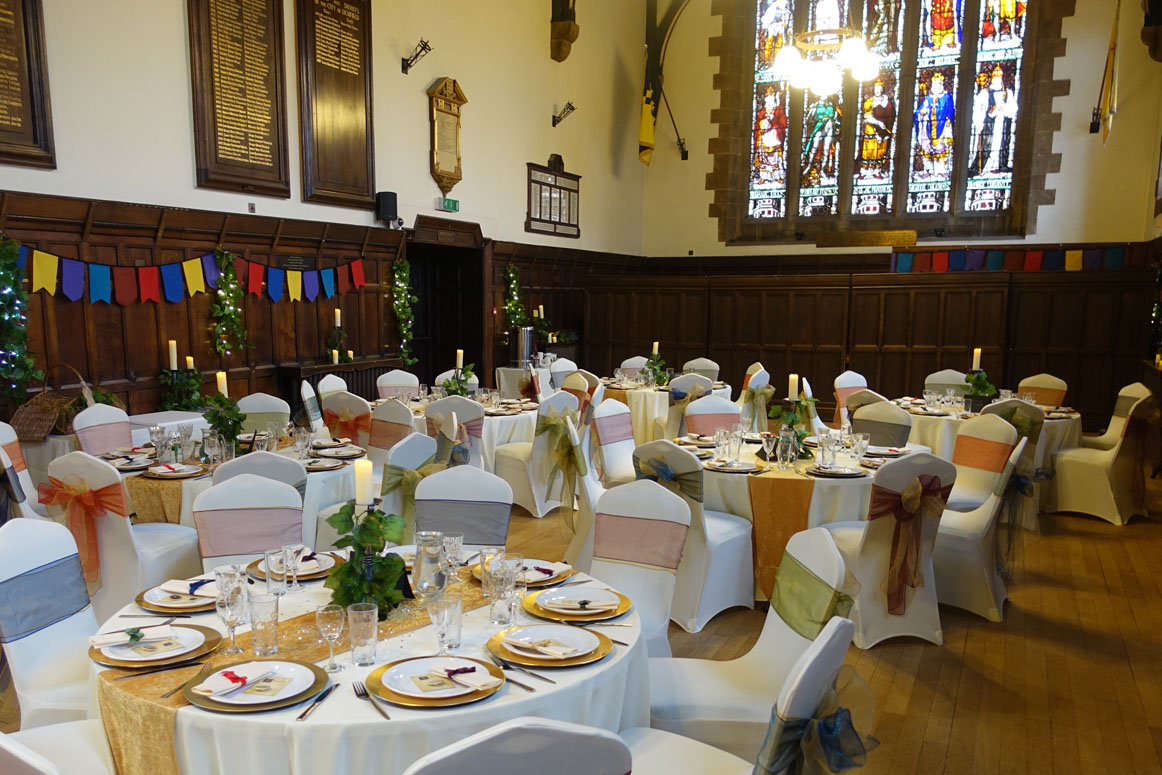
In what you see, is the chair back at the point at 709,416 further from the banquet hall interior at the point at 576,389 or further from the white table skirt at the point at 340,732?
the white table skirt at the point at 340,732

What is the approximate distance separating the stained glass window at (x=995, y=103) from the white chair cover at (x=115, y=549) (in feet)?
42.1

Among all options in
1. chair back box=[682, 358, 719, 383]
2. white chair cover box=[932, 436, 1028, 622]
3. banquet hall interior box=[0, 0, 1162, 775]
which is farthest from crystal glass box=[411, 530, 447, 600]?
chair back box=[682, 358, 719, 383]

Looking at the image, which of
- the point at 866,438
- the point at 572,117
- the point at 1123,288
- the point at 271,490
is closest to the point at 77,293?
the point at 271,490

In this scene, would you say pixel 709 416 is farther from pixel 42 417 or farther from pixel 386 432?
pixel 42 417

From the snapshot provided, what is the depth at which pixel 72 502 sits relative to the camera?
11.6 ft

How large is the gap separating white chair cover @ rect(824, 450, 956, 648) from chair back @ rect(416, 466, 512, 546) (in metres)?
1.78

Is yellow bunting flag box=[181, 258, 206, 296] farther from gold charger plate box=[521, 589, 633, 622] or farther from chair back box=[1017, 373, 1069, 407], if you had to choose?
chair back box=[1017, 373, 1069, 407]

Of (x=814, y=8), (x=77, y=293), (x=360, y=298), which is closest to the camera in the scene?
(x=77, y=293)

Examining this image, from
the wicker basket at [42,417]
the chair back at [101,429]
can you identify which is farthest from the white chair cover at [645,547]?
the wicker basket at [42,417]

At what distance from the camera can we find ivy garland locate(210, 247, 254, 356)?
7.25 metres

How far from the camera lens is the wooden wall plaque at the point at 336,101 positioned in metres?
8.02

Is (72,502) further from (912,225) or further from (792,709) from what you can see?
(912,225)

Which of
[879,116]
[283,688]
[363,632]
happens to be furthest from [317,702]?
[879,116]

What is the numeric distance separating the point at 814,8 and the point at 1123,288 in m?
6.90
